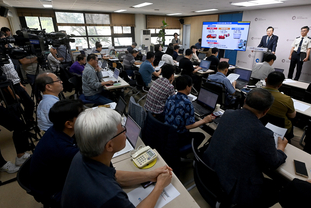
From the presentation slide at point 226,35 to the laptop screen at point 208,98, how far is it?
5868 mm

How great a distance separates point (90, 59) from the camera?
3439 millimetres

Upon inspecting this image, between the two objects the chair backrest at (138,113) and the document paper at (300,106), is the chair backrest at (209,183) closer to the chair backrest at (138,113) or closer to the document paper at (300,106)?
the chair backrest at (138,113)

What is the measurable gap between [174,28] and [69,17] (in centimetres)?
661

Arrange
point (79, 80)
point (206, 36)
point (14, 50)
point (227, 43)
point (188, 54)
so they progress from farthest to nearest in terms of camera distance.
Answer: point (206, 36)
point (227, 43)
point (188, 54)
point (79, 80)
point (14, 50)

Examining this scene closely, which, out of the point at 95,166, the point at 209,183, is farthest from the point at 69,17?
the point at 209,183

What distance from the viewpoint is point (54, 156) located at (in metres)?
1.24

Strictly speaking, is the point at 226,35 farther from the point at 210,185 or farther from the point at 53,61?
the point at 210,185

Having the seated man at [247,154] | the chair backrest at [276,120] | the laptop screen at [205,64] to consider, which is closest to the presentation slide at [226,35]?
the laptop screen at [205,64]

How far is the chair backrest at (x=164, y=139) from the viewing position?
5.86 ft

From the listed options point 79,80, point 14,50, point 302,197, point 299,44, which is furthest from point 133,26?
point 302,197

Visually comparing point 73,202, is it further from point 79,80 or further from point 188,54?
point 188,54

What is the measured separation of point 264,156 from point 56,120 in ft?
5.31

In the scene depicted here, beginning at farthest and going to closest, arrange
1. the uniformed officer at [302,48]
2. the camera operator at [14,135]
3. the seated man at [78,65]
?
the uniformed officer at [302,48]
the seated man at [78,65]
the camera operator at [14,135]

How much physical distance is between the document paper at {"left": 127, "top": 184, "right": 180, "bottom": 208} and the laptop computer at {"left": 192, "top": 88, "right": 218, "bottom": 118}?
4.69ft
